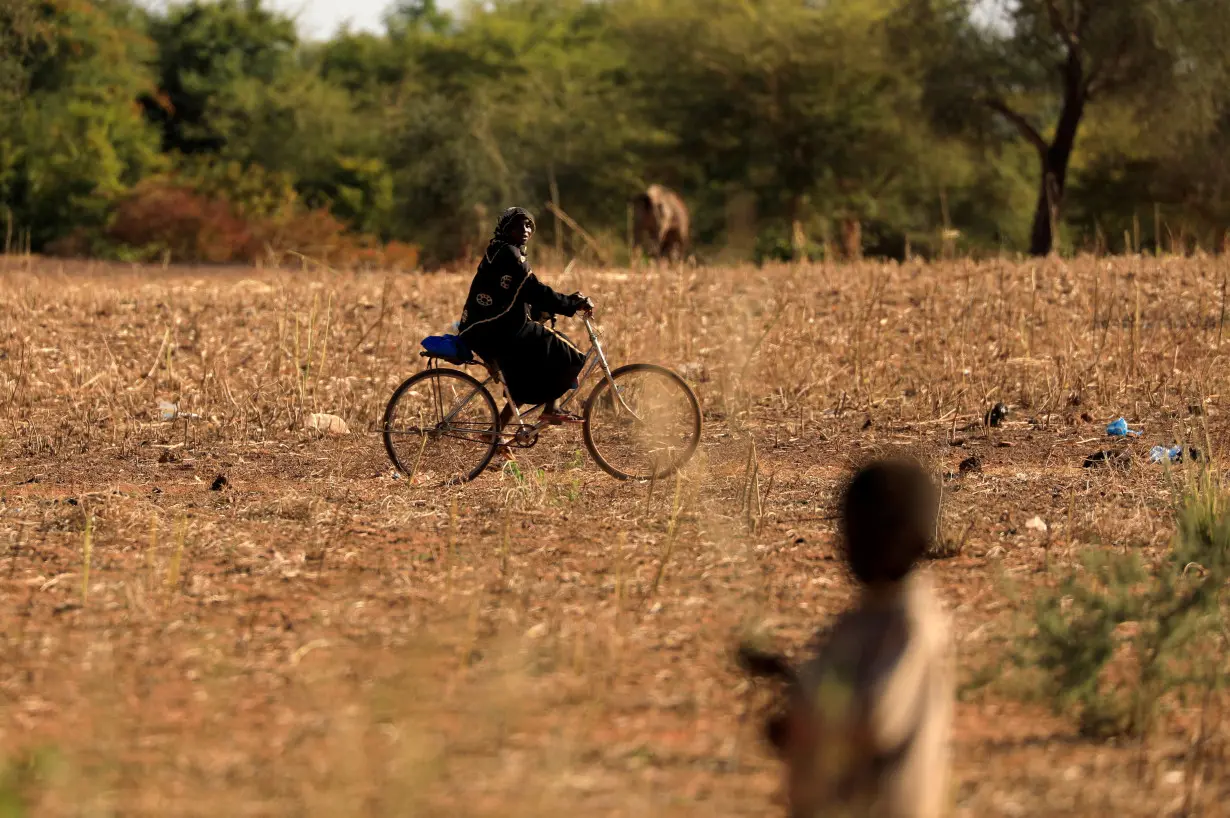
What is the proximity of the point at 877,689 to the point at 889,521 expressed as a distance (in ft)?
1.08

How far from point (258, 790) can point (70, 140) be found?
2957cm

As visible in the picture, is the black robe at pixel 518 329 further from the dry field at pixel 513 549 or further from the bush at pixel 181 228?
the bush at pixel 181 228

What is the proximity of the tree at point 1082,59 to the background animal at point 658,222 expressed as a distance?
6.75m

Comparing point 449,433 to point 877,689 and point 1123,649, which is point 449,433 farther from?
point 877,689

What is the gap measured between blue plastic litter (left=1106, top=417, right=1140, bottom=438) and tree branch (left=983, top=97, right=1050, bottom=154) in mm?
17664

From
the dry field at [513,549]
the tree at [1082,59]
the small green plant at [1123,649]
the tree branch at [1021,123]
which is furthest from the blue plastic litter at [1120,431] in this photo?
the tree branch at [1021,123]

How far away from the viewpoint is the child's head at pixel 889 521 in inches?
114

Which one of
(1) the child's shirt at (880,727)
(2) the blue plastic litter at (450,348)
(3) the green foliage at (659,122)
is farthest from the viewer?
(3) the green foliage at (659,122)

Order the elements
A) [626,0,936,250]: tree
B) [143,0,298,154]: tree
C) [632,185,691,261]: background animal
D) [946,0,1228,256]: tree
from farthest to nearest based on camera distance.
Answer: [143,0,298,154]: tree
[626,0,936,250]: tree
[946,0,1228,256]: tree
[632,185,691,261]: background animal

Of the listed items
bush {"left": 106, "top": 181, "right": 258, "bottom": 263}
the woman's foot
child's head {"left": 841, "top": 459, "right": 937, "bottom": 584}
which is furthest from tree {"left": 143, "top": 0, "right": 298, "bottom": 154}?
child's head {"left": 841, "top": 459, "right": 937, "bottom": 584}

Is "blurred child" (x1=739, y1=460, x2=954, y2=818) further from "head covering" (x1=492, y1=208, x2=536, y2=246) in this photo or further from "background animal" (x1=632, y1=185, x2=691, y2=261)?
"background animal" (x1=632, y1=185, x2=691, y2=261)

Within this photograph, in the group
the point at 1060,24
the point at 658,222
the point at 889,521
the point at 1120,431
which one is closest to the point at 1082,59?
the point at 1060,24

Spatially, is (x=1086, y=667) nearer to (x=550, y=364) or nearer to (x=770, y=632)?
(x=770, y=632)

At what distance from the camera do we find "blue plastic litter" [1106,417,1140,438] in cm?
911
